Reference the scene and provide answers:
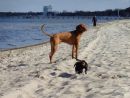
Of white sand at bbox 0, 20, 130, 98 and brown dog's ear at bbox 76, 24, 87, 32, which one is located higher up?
brown dog's ear at bbox 76, 24, 87, 32

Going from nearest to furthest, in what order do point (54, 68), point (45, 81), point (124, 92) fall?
point (124, 92) < point (45, 81) < point (54, 68)

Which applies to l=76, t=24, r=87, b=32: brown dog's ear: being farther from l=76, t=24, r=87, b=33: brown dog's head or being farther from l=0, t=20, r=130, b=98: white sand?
l=0, t=20, r=130, b=98: white sand

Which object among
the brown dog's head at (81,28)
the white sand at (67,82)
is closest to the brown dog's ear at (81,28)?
the brown dog's head at (81,28)

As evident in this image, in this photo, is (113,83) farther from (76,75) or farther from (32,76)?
(32,76)

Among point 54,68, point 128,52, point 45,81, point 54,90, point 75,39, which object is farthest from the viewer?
point 128,52

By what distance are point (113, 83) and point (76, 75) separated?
140 centimetres

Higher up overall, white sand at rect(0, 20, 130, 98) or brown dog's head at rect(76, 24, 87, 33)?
brown dog's head at rect(76, 24, 87, 33)

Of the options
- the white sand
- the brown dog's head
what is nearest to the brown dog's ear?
the brown dog's head

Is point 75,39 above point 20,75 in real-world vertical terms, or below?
above

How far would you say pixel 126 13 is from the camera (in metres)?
150

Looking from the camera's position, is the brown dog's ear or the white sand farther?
the brown dog's ear

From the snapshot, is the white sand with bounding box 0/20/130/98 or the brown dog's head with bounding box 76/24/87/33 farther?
the brown dog's head with bounding box 76/24/87/33

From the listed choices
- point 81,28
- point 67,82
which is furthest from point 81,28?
point 67,82

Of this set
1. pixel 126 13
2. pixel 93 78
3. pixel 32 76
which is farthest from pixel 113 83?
pixel 126 13
